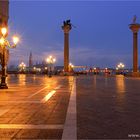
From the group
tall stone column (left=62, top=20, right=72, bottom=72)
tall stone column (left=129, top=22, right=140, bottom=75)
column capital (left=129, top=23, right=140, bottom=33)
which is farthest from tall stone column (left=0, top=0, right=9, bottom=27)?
tall stone column (left=129, top=22, right=140, bottom=75)

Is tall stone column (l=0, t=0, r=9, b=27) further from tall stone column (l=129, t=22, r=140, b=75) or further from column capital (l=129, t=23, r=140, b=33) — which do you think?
tall stone column (l=129, t=22, r=140, b=75)

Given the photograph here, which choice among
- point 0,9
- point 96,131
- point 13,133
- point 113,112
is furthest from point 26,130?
point 0,9

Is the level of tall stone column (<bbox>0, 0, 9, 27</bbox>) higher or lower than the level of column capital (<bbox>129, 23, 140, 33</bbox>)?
higher

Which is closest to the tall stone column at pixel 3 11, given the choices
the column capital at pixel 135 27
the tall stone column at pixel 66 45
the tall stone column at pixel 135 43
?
the tall stone column at pixel 66 45

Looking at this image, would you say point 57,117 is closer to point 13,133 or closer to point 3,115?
point 3,115

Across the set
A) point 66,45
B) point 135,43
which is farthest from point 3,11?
point 135,43

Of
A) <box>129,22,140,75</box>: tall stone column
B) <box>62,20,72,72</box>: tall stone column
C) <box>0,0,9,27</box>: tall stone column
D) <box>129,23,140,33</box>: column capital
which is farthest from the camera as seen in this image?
<box>62,20,72,72</box>: tall stone column

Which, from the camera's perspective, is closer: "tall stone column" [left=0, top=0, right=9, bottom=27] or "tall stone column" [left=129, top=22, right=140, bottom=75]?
"tall stone column" [left=0, top=0, right=9, bottom=27]

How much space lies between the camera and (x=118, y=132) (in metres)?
9.65

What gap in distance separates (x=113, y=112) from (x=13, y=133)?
16.9 ft

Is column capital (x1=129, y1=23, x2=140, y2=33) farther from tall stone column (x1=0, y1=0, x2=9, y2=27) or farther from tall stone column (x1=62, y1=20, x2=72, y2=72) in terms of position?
tall stone column (x1=0, y1=0, x2=9, y2=27)

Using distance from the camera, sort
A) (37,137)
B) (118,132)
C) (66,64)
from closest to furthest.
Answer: (37,137) → (118,132) → (66,64)

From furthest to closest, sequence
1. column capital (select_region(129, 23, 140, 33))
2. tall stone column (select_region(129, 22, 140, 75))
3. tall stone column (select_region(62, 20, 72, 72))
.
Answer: tall stone column (select_region(62, 20, 72, 72)), column capital (select_region(129, 23, 140, 33)), tall stone column (select_region(129, 22, 140, 75))

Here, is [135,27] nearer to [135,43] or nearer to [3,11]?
[135,43]
